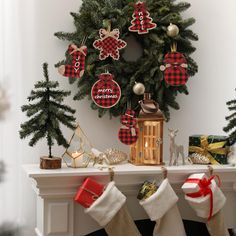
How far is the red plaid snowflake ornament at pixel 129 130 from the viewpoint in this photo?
6.82 ft

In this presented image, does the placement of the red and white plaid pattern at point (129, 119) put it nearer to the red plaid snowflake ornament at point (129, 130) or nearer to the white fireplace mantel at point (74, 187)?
the red plaid snowflake ornament at point (129, 130)

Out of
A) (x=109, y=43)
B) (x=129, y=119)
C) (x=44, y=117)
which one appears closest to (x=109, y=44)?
(x=109, y=43)

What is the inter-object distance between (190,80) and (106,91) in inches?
20.8

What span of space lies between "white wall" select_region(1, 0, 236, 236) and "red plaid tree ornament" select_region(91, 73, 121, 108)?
0.14m

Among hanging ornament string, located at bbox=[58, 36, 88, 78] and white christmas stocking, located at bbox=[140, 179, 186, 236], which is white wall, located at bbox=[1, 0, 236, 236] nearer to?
hanging ornament string, located at bbox=[58, 36, 88, 78]

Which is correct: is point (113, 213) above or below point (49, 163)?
below

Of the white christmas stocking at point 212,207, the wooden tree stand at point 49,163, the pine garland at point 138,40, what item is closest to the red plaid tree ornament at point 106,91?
the pine garland at point 138,40

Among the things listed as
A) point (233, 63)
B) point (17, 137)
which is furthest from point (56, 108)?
point (233, 63)

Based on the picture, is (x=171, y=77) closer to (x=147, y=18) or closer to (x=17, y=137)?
(x=147, y=18)

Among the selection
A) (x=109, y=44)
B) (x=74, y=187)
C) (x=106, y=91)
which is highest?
(x=109, y=44)

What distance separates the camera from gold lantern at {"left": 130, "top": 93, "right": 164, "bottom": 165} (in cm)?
208

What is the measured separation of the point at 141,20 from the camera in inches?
85.5

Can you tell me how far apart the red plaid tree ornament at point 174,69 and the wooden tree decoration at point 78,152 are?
1.60 ft

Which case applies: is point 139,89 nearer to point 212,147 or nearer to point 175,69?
point 175,69
